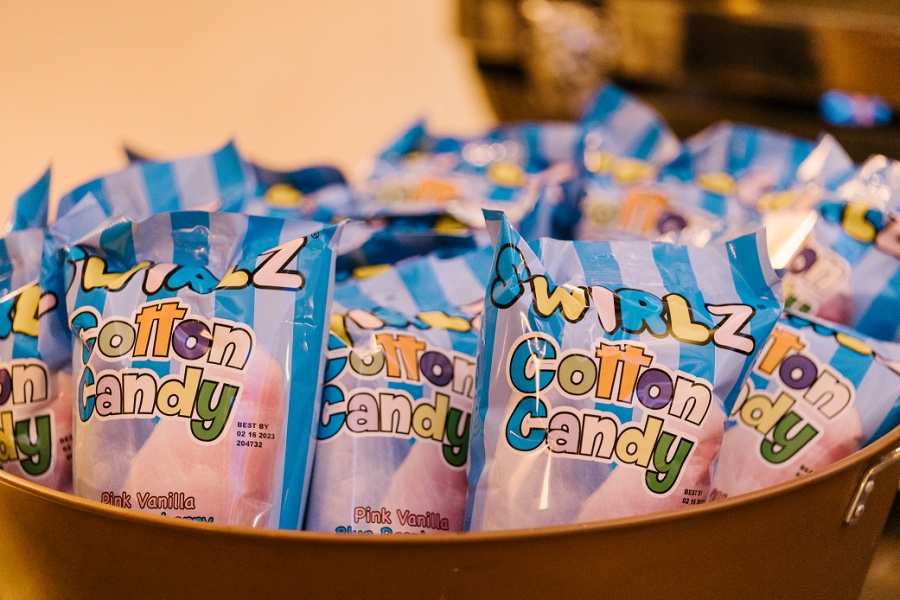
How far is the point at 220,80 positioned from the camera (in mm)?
2193

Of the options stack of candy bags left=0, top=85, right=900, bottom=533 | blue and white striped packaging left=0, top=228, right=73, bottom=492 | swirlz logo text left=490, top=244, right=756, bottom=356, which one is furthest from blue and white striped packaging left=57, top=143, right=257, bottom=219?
swirlz logo text left=490, top=244, right=756, bottom=356

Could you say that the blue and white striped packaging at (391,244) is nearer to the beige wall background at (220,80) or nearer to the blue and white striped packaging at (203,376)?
the blue and white striped packaging at (203,376)

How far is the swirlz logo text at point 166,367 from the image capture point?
0.59 meters

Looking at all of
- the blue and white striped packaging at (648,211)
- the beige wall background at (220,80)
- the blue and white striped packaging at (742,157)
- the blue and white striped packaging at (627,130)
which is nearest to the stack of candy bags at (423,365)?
the blue and white striped packaging at (648,211)

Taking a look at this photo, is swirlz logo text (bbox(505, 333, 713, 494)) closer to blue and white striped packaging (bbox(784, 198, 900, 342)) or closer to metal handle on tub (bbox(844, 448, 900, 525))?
metal handle on tub (bbox(844, 448, 900, 525))

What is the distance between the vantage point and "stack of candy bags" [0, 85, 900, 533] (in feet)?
1.88

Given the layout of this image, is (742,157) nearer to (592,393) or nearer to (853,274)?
(853,274)

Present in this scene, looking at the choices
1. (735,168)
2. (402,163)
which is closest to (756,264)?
(735,168)

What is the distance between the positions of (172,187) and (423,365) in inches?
14.2

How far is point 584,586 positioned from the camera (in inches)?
17.9

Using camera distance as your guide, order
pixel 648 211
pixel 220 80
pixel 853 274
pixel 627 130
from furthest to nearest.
A: pixel 220 80, pixel 627 130, pixel 648 211, pixel 853 274

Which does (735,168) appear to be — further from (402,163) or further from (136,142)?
(136,142)

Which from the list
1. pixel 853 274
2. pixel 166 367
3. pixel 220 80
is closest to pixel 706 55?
pixel 853 274

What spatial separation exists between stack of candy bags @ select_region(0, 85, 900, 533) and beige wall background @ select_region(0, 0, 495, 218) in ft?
3.93
